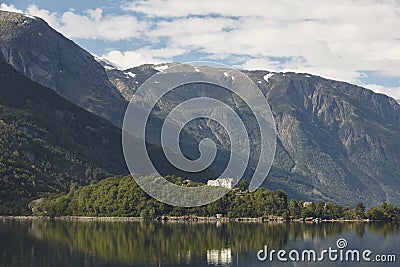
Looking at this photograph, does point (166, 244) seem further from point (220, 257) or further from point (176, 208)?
point (176, 208)

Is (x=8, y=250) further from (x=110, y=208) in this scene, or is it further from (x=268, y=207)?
(x=268, y=207)

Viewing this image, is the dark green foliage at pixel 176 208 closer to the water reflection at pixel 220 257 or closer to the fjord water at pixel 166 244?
the fjord water at pixel 166 244

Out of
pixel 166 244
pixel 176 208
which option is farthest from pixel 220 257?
pixel 176 208

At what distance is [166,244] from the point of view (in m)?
95.3

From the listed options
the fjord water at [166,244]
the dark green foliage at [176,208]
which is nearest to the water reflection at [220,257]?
the fjord water at [166,244]

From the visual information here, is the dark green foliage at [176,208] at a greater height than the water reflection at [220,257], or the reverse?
the dark green foliage at [176,208]

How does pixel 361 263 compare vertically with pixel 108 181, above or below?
below

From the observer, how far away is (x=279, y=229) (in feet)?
416

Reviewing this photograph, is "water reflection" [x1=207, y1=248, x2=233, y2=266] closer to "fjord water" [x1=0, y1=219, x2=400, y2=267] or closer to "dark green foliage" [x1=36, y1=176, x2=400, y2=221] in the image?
"fjord water" [x1=0, y1=219, x2=400, y2=267]

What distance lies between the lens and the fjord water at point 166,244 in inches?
3059

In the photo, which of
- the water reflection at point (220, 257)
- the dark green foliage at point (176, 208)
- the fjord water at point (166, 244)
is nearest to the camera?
the water reflection at point (220, 257)

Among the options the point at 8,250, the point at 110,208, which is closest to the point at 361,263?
the point at 8,250

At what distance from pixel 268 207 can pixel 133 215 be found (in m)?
34.7

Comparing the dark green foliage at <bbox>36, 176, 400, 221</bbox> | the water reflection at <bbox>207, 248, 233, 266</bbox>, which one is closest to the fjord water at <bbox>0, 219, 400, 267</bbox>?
the water reflection at <bbox>207, 248, 233, 266</bbox>
